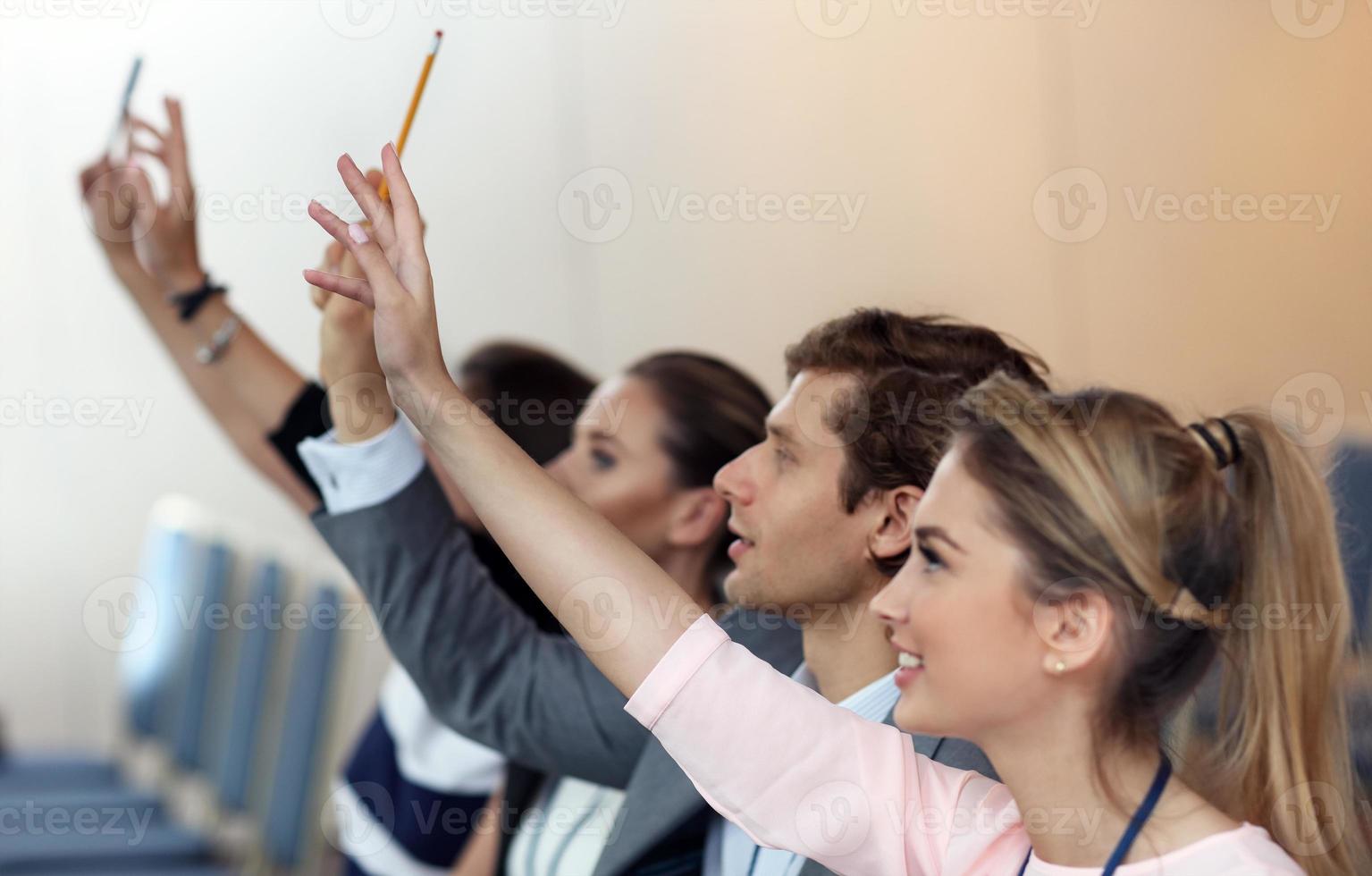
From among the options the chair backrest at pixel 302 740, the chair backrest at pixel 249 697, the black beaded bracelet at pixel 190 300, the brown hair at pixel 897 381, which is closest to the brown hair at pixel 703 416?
the brown hair at pixel 897 381

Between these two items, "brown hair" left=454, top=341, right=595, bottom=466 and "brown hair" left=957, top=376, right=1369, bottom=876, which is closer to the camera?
"brown hair" left=957, top=376, right=1369, bottom=876

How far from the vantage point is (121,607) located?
145 inches

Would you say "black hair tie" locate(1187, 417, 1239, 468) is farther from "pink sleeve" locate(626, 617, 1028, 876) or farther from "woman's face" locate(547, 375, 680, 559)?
"woman's face" locate(547, 375, 680, 559)

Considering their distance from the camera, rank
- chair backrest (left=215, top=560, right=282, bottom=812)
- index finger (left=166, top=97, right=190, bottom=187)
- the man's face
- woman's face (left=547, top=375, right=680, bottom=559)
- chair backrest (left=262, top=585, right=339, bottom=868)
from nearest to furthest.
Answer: the man's face → index finger (left=166, top=97, right=190, bottom=187) → woman's face (left=547, top=375, right=680, bottom=559) → chair backrest (left=262, top=585, right=339, bottom=868) → chair backrest (left=215, top=560, right=282, bottom=812)

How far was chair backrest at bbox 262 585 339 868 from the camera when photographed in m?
2.46

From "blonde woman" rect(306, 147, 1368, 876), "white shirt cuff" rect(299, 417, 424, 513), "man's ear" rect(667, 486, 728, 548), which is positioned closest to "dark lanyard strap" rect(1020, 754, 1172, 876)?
"blonde woman" rect(306, 147, 1368, 876)

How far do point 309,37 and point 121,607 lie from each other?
1630 millimetres

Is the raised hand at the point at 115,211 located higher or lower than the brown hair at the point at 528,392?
higher

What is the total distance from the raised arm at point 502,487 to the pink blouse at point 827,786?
3 cm

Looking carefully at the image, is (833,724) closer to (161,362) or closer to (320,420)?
(320,420)

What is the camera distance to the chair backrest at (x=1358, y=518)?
4.98 ft

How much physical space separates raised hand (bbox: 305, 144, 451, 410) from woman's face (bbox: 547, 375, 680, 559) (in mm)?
727

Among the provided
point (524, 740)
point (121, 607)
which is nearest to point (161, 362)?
point (121, 607)

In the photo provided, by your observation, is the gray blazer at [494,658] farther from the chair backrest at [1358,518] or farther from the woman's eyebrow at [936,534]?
the chair backrest at [1358,518]
